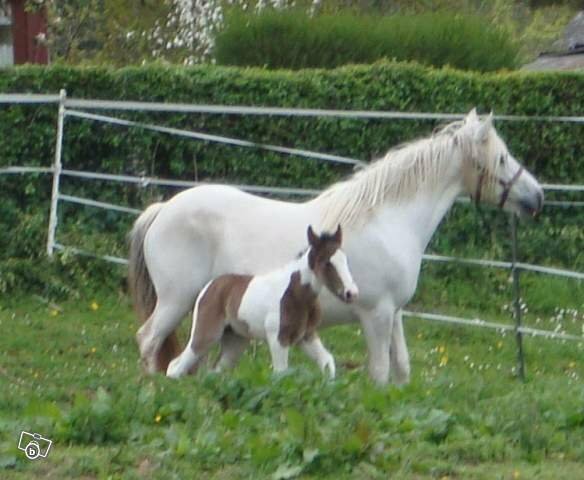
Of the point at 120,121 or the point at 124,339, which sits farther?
the point at 120,121

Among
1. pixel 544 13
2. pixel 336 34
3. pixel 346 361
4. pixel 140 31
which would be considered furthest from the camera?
pixel 544 13

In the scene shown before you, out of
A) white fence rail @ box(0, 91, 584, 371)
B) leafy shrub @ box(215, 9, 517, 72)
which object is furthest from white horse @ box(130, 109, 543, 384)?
leafy shrub @ box(215, 9, 517, 72)

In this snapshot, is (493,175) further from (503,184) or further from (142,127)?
A: (142,127)

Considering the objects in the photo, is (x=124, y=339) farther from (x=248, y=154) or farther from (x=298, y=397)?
(x=298, y=397)

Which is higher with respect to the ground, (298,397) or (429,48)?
(429,48)

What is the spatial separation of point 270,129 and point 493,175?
12.2 ft

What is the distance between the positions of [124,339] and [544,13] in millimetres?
25575

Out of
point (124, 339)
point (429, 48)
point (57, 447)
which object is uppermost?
point (429, 48)

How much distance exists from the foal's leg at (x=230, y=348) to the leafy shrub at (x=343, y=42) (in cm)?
551

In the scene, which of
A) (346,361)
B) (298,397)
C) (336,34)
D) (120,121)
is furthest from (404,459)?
(336,34)

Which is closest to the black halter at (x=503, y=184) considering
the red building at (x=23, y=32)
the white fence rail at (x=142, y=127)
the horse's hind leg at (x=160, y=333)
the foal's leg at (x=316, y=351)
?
the foal's leg at (x=316, y=351)

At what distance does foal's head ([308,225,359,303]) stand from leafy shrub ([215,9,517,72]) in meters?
6.05

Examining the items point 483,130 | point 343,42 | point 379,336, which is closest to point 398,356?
point 379,336

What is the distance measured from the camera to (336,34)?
12.9 metres
